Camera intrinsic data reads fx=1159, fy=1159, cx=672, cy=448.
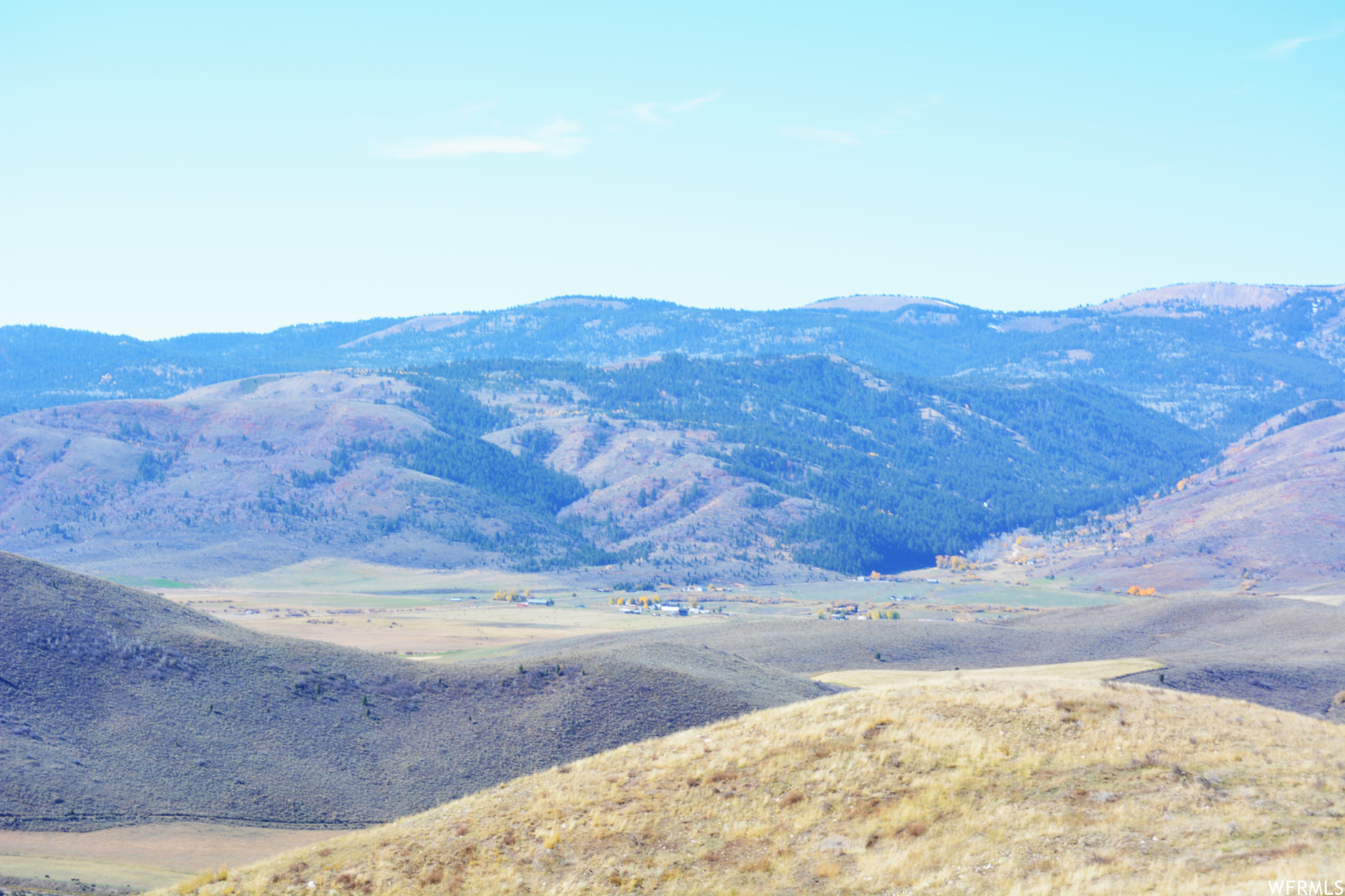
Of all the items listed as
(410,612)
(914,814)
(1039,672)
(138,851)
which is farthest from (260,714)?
(410,612)

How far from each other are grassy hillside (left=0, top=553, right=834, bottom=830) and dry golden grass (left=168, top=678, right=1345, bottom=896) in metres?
14.4

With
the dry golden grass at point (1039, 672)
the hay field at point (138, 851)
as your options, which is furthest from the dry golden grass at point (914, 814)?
the dry golden grass at point (1039, 672)

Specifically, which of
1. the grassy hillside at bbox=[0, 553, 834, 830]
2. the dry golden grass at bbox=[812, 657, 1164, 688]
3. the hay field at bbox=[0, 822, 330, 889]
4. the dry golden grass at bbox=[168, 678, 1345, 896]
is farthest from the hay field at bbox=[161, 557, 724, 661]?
the dry golden grass at bbox=[168, 678, 1345, 896]

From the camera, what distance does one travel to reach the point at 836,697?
1619 inches

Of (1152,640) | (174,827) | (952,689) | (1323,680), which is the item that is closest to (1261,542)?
(1152,640)

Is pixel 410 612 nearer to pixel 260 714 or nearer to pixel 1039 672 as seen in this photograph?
pixel 1039 672

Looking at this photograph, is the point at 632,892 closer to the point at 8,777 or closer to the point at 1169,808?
the point at 1169,808

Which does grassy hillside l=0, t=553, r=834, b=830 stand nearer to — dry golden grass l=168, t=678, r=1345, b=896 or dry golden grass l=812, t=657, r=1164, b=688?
dry golden grass l=812, t=657, r=1164, b=688

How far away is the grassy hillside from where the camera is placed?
147 ft

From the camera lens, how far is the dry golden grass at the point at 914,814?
81.3 feet

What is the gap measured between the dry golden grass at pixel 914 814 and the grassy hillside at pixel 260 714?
1442 cm

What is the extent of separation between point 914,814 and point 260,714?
34.2 m

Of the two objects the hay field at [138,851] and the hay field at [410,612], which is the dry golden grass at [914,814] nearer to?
the hay field at [138,851]

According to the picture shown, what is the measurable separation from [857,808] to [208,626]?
143ft
